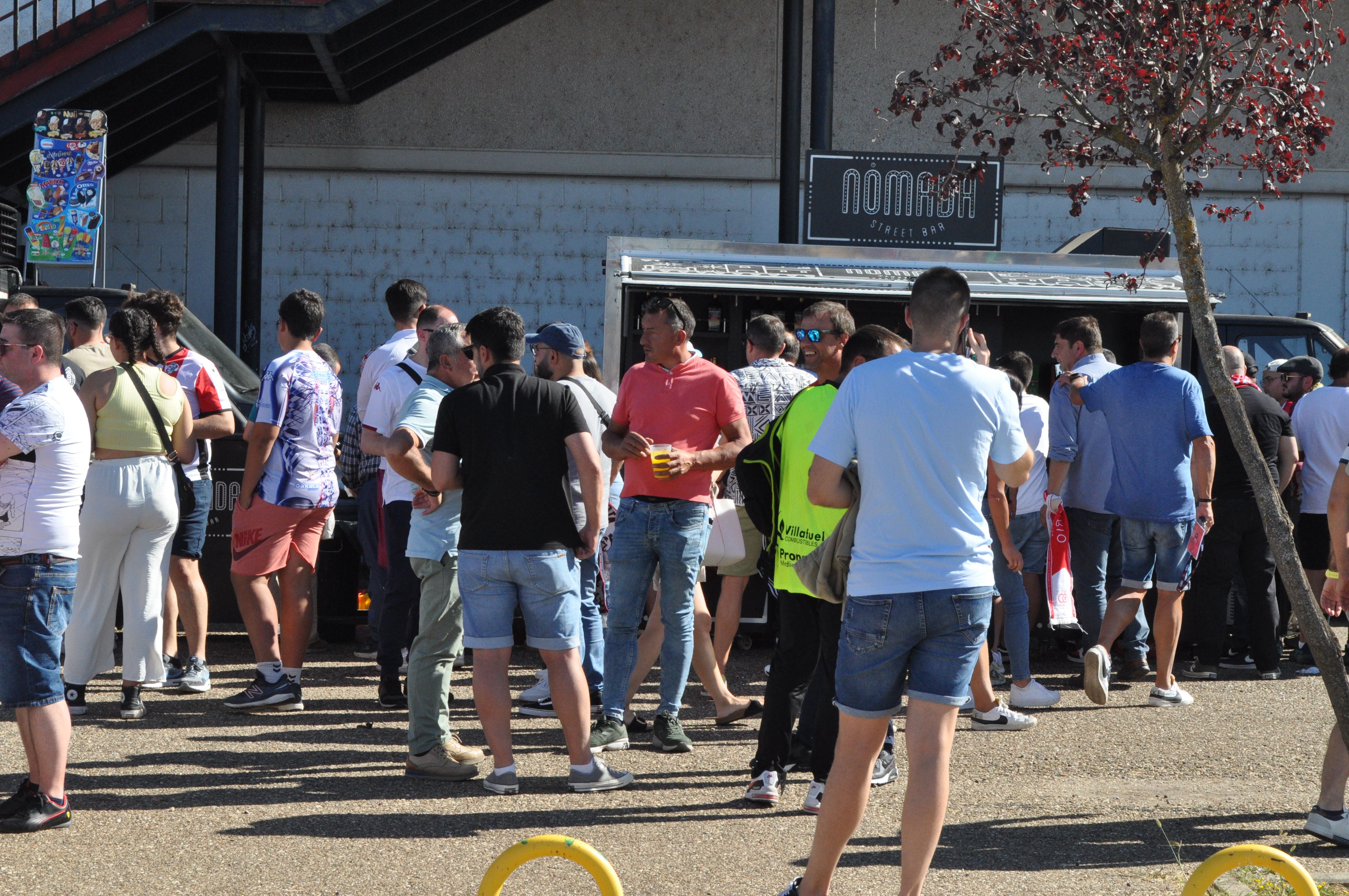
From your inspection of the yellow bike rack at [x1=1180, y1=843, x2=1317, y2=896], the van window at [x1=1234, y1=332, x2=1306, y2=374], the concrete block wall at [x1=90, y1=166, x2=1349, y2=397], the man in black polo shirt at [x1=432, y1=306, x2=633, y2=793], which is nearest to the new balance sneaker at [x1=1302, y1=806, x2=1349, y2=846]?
the yellow bike rack at [x1=1180, y1=843, x2=1317, y2=896]

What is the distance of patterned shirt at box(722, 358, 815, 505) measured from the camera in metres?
6.54

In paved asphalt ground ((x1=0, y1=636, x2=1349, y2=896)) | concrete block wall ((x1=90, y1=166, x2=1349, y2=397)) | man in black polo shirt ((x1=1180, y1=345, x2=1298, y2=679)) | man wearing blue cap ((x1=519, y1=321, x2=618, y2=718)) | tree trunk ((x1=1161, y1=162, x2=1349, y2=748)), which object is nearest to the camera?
paved asphalt ground ((x1=0, y1=636, x2=1349, y2=896))

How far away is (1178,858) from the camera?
4453 mm

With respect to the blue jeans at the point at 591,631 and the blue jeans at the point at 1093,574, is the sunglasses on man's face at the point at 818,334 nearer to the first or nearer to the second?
the blue jeans at the point at 591,631

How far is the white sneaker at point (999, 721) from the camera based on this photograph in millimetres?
6371

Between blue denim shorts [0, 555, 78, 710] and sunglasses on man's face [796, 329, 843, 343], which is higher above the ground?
sunglasses on man's face [796, 329, 843, 343]

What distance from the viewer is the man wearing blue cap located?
603 centimetres

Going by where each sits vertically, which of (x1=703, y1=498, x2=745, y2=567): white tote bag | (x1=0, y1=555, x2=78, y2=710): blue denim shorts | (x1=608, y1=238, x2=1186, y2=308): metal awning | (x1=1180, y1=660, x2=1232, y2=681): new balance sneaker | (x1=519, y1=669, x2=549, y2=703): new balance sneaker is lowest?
(x1=1180, y1=660, x2=1232, y2=681): new balance sneaker

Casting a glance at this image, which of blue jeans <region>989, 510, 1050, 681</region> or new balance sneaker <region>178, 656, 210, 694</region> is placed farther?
new balance sneaker <region>178, 656, 210, 694</region>

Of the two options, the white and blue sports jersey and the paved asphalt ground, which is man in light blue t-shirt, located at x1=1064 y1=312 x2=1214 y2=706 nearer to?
the paved asphalt ground

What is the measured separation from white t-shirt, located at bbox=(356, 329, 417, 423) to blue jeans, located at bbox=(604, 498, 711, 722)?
1855mm

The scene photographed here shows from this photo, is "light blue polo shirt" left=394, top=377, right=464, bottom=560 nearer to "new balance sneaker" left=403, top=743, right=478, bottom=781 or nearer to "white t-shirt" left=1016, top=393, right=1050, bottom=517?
"new balance sneaker" left=403, top=743, right=478, bottom=781

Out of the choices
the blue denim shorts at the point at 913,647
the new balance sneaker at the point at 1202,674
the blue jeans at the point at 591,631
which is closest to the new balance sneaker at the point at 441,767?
the blue jeans at the point at 591,631

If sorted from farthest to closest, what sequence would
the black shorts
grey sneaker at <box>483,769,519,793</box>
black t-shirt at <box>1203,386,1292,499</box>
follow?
the black shorts
black t-shirt at <box>1203,386,1292,499</box>
grey sneaker at <box>483,769,519,793</box>
